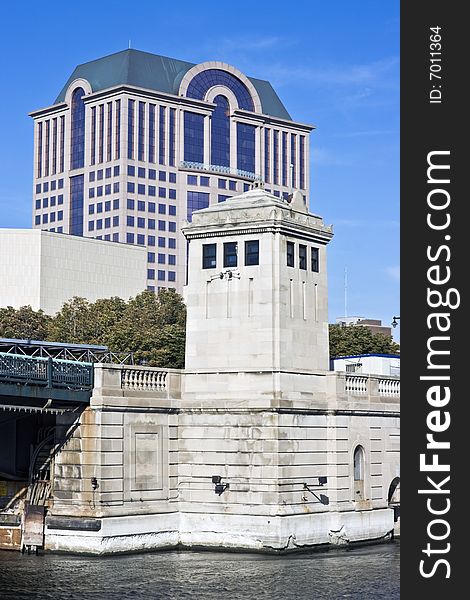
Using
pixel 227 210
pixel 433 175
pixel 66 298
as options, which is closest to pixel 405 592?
pixel 433 175

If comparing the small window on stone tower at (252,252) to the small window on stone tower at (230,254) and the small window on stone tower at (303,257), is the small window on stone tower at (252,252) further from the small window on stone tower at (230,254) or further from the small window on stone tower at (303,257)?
the small window on stone tower at (303,257)

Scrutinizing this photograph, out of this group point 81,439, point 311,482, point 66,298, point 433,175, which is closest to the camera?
point 433,175

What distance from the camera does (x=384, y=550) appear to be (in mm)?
58656

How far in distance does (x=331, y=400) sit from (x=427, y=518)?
33065mm

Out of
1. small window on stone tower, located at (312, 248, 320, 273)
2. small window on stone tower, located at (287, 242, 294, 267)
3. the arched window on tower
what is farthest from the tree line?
Result: small window on stone tower, located at (287, 242, 294, 267)

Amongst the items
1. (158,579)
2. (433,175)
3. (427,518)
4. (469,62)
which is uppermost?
(469,62)

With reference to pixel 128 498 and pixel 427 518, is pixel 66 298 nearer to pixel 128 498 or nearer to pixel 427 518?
pixel 128 498

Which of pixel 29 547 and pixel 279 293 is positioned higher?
pixel 279 293

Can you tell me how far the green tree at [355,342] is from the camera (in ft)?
327

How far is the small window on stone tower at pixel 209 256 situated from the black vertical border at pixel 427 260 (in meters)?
30.0

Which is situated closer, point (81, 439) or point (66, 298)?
point (81, 439)

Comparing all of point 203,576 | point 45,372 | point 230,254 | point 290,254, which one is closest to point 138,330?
point 230,254

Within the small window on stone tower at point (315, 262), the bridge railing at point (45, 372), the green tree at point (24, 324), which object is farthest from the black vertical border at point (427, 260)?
the green tree at point (24, 324)

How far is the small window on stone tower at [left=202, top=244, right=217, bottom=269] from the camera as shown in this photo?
60219 millimetres
